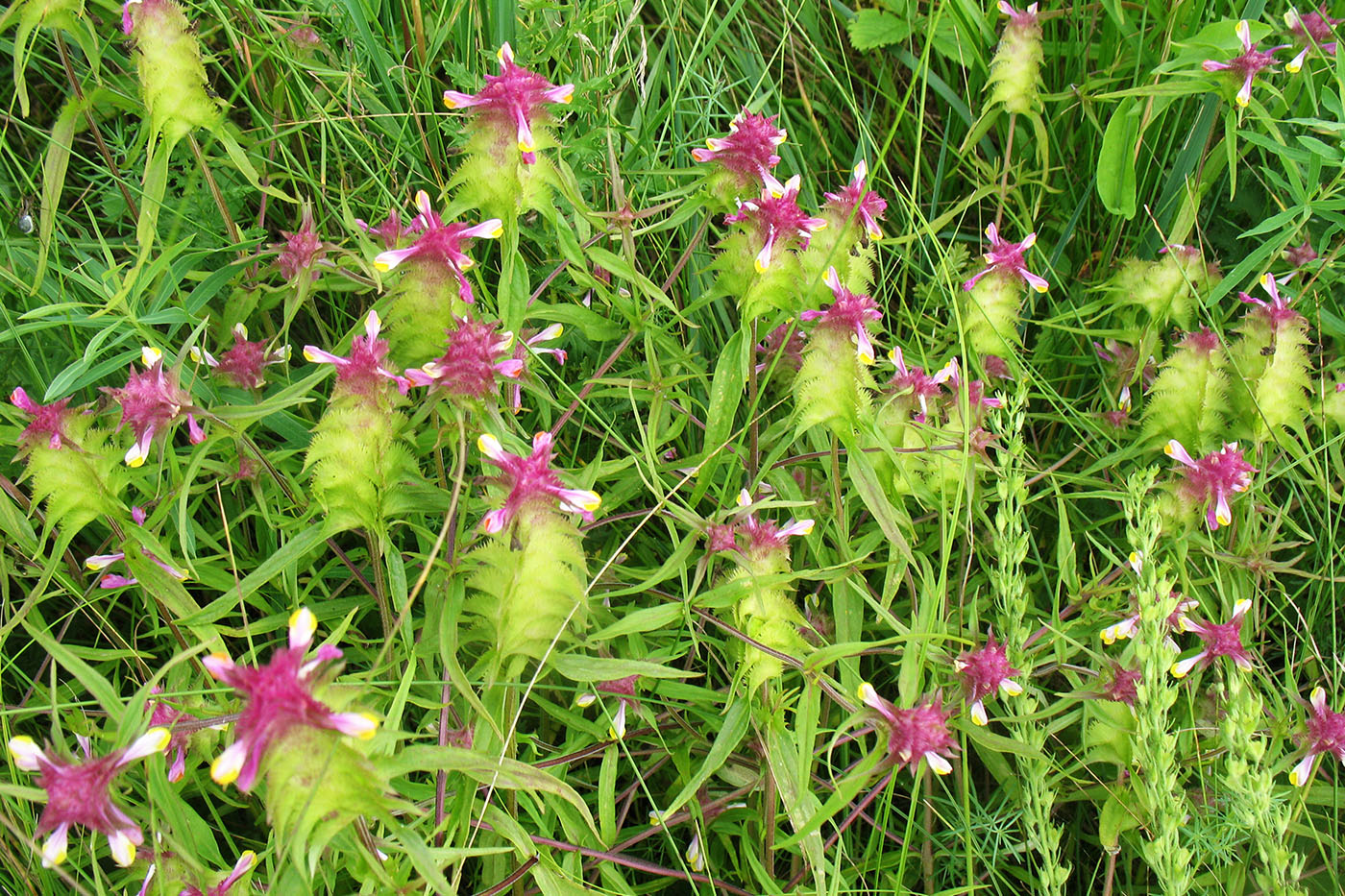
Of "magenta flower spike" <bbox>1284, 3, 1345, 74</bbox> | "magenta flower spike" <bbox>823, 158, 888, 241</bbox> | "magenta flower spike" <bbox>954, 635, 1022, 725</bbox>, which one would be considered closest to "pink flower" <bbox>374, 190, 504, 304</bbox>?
"magenta flower spike" <bbox>823, 158, 888, 241</bbox>

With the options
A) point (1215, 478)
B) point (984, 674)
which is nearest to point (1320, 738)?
point (1215, 478)

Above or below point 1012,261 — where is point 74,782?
above

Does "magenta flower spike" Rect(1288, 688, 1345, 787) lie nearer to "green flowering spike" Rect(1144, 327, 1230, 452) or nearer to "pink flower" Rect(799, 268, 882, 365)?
"green flowering spike" Rect(1144, 327, 1230, 452)

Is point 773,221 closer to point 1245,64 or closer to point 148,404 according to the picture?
point 148,404

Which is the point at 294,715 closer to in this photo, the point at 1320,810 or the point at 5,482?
the point at 5,482

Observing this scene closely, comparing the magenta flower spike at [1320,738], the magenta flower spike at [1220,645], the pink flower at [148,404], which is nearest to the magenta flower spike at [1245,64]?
the magenta flower spike at [1220,645]

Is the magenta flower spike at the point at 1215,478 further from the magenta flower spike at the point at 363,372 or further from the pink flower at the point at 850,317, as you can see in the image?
the magenta flower spike at the point at 363,372

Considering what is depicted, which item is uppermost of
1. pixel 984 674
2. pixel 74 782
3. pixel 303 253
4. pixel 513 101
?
pixel 513 101
